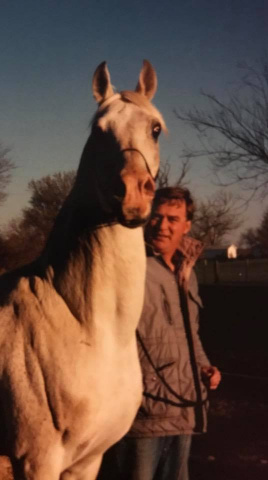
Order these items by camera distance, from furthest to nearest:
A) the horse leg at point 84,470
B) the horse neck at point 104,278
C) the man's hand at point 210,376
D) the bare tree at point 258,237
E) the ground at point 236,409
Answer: the bare tree at point 258,237
the ground at point 236,409
the man's hand at point 210,376
the horse leg at point 84,470
the horse neck at point 104,278

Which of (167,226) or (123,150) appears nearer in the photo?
(123,150)

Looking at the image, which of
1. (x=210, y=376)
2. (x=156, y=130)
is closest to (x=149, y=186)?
(x=156, y=130)

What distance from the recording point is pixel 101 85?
369 cm

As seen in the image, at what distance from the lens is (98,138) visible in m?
3.35

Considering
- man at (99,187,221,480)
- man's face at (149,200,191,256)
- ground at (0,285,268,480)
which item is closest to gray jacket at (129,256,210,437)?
man at (99,187,221,480)

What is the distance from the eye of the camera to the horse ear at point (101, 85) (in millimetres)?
3666

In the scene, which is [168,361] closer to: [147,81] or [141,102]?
[141,102]

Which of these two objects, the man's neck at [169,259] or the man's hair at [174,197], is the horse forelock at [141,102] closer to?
the man's hair at [174,197]

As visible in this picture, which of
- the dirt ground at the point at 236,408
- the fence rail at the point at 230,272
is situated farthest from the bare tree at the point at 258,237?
the dirt ground at the point at 236,408

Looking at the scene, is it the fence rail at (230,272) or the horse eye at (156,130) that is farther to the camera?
the fence rail at (230,272)

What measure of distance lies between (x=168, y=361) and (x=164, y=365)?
0.03m

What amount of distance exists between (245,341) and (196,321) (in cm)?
884

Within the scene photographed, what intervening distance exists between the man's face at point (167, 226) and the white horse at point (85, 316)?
398 millimetres

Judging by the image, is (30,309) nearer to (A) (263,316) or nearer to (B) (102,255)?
(B) (102,255)
